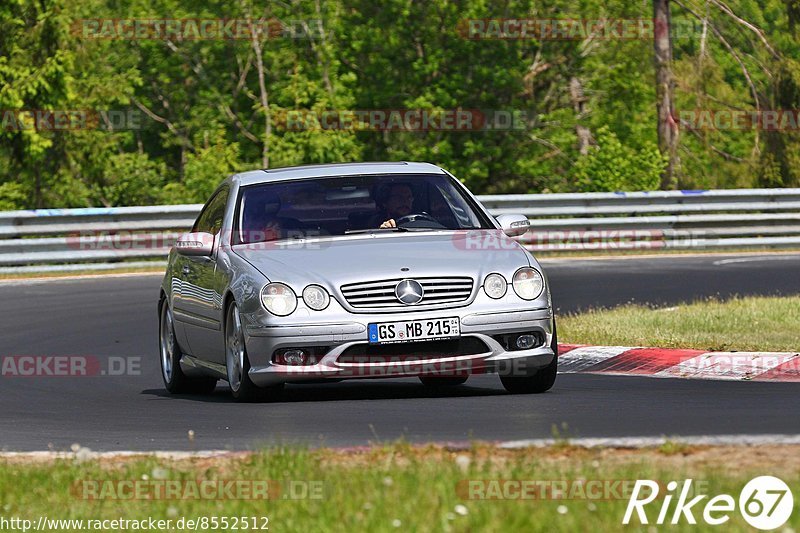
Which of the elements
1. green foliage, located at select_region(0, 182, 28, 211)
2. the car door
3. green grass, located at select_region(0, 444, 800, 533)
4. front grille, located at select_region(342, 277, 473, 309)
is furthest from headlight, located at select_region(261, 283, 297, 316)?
green foliage, located at select_region(0, 182, 28, 211)

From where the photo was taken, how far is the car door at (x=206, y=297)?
35.6 feet

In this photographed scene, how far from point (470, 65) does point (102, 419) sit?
99.3 ft

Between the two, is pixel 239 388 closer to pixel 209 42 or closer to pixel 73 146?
pixel 73 146

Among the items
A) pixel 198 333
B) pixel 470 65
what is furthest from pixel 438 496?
pixel 470 65

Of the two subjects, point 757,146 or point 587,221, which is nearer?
point 587,221

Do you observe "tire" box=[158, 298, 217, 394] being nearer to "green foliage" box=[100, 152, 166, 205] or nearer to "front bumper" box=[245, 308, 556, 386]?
"front bumper" box=[245, 308, 556, 386]

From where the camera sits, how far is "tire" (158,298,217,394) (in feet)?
39.2

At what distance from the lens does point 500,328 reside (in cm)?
1004

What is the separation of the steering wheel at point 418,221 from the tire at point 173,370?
6.51ft

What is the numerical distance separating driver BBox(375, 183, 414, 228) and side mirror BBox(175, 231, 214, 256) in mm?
1139

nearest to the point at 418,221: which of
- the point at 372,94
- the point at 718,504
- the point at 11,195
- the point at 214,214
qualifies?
the point at 214,214

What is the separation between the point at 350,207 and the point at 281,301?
1.44 metres

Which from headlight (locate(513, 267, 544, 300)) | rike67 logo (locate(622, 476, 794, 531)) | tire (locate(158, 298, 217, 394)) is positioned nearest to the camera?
rike67 logo (locate(622, 476, 794, 531))

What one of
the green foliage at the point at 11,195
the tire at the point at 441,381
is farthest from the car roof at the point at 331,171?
the green foliage at the point at 11,195
